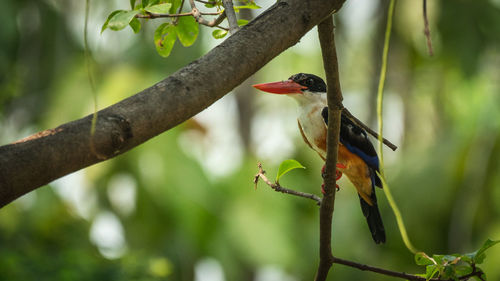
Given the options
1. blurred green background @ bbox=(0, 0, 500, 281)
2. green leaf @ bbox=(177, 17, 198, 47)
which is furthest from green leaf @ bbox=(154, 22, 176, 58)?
blurred green background @ bbox=(0, 0, 500, 281)

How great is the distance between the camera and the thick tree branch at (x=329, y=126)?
1.59 meters

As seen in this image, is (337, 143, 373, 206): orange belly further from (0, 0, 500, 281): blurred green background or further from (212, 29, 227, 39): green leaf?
(0, 0, 500, 281): blurred green background

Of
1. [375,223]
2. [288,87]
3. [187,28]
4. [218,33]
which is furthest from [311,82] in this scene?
[187,28]

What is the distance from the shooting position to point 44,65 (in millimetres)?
8922

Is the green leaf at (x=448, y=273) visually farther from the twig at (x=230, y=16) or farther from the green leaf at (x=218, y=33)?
the green leaf at (x=218, y=33)

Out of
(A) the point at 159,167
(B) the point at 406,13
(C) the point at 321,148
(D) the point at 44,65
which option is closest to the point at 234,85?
(C) the point at 321,148

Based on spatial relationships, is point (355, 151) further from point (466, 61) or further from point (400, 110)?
point (400, 110)

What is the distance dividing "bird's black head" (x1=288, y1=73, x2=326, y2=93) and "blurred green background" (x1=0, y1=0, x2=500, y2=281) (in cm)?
281

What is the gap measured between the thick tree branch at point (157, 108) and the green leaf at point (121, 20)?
303 mm

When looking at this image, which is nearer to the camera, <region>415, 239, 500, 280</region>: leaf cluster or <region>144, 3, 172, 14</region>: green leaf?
<region>144, 3, 172, 14</region>: green leaf

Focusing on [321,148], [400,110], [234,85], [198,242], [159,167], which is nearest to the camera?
[234,85]

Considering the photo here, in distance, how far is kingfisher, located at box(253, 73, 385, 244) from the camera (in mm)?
3496

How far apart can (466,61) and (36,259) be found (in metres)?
5.71

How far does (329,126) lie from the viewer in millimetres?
1819
